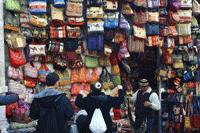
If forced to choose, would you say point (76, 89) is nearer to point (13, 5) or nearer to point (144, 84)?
point (144, 84)

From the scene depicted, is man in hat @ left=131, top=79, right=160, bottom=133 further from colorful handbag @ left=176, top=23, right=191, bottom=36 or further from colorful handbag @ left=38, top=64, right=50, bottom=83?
colorful handbag @ left=176, top=23, right=191, bottom=36

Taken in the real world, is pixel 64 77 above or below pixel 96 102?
above

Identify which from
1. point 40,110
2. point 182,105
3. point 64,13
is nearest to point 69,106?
point 40,110

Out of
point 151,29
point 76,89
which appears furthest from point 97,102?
point 151,29

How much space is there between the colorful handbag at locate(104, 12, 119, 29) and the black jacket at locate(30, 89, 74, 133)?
3.75 meters

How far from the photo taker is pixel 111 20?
38.3 ft

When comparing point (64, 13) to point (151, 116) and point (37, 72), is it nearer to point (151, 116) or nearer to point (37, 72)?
point (37, 72)

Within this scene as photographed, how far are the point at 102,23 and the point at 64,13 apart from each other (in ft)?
2.99

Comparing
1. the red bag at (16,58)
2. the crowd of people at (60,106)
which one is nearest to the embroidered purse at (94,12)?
the red bag at (16,58)

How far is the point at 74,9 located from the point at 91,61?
1352mm

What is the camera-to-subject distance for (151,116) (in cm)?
1073

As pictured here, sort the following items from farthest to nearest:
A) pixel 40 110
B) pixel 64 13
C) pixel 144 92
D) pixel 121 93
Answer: pixel 64 13, pixel 144 92, pixel 121 93, pixel 40 110

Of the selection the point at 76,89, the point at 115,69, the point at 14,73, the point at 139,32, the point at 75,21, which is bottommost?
the point at 76,89

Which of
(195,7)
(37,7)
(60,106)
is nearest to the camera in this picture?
(60,106)
